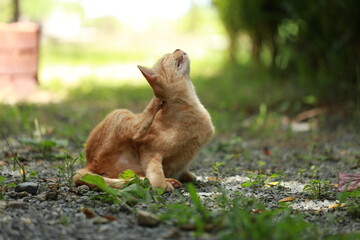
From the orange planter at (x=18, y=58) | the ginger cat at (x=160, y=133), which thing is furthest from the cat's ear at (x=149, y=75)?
the orange planter at (x=18, y=58)

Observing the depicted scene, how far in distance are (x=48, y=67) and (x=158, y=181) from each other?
8.73 metres

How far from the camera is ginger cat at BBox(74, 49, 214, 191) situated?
122 inches

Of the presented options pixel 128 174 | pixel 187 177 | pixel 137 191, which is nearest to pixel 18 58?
pixel 187 177

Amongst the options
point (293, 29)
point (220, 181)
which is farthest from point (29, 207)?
point (293, 29)

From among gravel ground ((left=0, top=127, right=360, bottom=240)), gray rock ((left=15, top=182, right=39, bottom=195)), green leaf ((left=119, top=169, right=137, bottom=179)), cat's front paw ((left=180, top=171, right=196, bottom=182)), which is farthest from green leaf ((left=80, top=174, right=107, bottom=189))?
cat's front paw ((left=180, top=171, right=196, bottom=182))

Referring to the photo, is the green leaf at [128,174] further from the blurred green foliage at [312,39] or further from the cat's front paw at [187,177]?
the blurred green foliage at [312,39]

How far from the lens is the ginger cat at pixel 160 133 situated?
10.2 ft

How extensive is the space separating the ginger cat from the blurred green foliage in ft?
8.99

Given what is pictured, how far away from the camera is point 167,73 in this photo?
3186 millimetres

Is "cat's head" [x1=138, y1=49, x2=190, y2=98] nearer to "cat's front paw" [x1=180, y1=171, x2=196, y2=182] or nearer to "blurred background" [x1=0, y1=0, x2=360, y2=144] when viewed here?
"cat's front paw" [x1=180, y1=171, x2=196, y2=182]

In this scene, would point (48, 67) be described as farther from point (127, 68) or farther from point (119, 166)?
point (119, 166)

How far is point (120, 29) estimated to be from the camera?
19.8m

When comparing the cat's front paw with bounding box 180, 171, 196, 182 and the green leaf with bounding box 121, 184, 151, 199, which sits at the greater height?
the green leaf with bounding box 121, 184, 151, 199

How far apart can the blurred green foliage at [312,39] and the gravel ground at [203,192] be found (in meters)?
1.27
